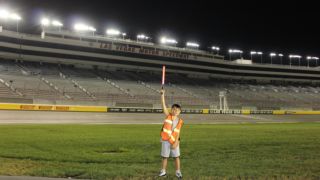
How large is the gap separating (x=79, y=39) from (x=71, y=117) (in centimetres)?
3936

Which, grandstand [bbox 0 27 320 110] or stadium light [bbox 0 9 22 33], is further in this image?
stadium light [bbox 0 9 22 33]

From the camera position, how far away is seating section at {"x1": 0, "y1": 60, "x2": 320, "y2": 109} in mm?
51094

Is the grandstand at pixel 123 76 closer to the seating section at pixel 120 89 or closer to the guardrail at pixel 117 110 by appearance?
the seating section at pixel 120 89

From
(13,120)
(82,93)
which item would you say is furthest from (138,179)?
(82,93)

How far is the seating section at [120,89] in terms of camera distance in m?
51.1

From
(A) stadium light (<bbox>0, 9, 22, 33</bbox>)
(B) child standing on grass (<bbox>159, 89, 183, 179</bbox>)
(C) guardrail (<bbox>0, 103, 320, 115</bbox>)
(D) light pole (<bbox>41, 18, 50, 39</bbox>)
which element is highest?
(A) stadium light (<bbox>0, 9, 22, 33</bbox>)

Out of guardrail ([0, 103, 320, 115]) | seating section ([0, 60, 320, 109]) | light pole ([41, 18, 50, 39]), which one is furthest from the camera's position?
light pole ([41, 18, 50, 39])

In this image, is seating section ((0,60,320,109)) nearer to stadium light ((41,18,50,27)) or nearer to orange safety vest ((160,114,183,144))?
stadium light ((41,18,50,27))

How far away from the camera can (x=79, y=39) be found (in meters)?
76.1

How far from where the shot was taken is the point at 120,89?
63469mm

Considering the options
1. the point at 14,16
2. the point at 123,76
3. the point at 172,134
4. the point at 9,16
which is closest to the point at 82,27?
the point at 123,76

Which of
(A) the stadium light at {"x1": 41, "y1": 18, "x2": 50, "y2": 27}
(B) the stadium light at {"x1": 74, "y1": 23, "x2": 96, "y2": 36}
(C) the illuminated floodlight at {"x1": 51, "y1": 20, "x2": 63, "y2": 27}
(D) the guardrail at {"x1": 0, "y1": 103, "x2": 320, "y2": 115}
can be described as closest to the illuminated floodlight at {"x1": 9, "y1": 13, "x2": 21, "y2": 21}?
(A) the stadium light at {"x1": 41, "y1": 18, "x2": 50, "y2": 27}

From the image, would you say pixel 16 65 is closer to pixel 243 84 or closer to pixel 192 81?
pixel 192 81

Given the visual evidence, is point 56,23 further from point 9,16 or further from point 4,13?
point 4,13
